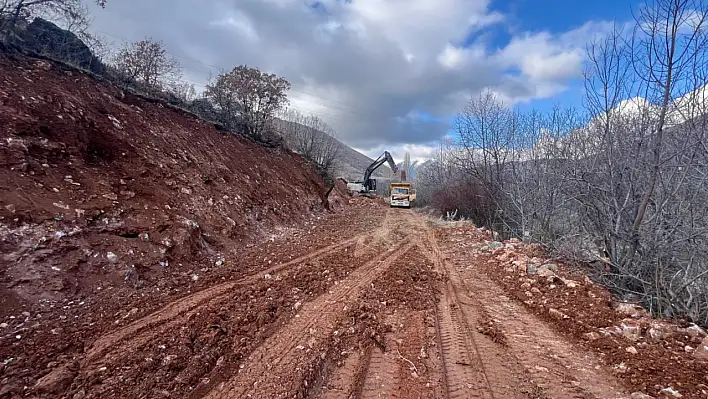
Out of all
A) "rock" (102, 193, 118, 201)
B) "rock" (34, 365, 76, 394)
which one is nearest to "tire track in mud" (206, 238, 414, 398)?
"rock" (34, 365, 76, 394)

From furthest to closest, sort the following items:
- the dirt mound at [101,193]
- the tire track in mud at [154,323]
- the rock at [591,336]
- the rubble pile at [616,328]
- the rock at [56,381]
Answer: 1. the dirt mound at [101,193]
2. the rock at [591,336]
3. the tire track in mud at [154,323]
4. the rubble pile at [616,328]
5. the rock at [56,381]

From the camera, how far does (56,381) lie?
2695mm

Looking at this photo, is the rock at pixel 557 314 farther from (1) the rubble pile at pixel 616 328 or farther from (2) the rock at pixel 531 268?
(2) the rock at pixel 531 268

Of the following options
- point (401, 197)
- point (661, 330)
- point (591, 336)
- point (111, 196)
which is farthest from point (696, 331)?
point (401, 197)

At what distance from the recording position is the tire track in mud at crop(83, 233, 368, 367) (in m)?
3.24

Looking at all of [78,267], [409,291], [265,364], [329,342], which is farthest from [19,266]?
[409,291]

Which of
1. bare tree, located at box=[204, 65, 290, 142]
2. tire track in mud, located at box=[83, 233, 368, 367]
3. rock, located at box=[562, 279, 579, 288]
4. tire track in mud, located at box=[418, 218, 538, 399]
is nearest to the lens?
tire track in mud, located at box=[418, 218, 538, 399]

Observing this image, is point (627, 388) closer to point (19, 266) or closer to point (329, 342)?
point (329, 342)

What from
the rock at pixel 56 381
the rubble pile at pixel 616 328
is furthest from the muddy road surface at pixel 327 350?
the rubble pile at pixel 616 328

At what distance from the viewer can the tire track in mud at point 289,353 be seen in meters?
2.79

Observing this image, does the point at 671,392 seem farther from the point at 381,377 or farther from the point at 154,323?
the point at 154,323

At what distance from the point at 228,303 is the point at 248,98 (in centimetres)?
1345

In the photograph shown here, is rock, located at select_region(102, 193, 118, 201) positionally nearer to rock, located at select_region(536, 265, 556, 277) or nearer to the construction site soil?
the construction site soil

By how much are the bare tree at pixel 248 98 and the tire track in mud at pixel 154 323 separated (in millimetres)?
11724
